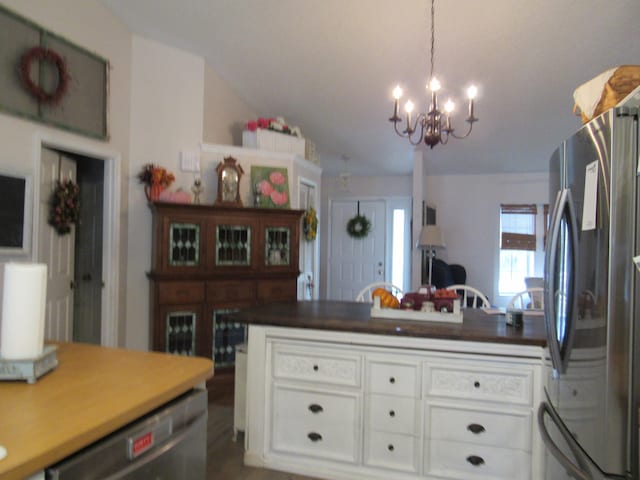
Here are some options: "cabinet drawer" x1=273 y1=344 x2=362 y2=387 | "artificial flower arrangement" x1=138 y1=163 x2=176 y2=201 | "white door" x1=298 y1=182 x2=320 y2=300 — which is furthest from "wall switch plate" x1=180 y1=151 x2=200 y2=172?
"cabinet drawer" x1=273 y1=344 x2=362 y2=387

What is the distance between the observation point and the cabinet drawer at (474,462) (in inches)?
79.3

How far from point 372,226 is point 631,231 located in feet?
21.0

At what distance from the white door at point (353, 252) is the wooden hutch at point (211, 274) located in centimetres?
326

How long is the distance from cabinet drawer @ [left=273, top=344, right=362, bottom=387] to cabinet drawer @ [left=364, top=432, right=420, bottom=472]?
298mm

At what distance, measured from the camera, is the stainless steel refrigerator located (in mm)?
1118

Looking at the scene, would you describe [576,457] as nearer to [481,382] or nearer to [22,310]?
[481,382]

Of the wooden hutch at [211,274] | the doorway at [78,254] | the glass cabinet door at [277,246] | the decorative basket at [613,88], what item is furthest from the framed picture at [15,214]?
the decorative basket at [613,88]

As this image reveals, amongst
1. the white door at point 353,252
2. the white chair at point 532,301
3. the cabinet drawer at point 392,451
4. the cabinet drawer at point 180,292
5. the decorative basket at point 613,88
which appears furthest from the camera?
the white door at point 353,252

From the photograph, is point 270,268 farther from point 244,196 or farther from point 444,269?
point 444,269

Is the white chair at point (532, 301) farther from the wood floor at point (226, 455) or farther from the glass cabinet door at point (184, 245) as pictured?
the glass cabinet door at point (184, 245)

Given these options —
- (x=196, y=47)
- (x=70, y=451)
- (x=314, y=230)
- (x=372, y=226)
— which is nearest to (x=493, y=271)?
(x=372, y=226)

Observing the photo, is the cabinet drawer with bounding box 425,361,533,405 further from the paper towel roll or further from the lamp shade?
the lamp shade

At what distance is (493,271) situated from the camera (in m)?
6.88

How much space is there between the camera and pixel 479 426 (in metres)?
2.06
